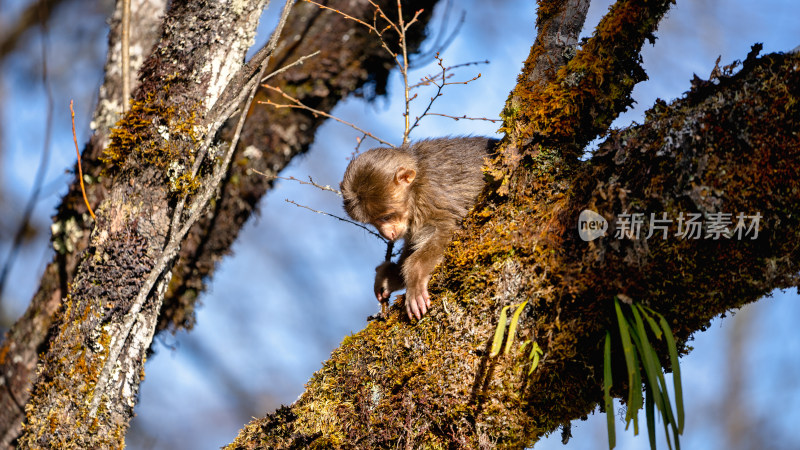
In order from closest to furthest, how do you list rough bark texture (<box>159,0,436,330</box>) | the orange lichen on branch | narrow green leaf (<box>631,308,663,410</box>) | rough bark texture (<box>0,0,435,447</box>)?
narrow green leaf (<box>631,308,663,410</box>), the orange lichen on branch, rough bark texture (<box>0,0,435,447</box>), rough bark texture (<box>159,0,436,330</box>)

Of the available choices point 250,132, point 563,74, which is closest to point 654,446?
point 563,74

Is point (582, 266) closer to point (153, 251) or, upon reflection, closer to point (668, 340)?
point (668, 340)

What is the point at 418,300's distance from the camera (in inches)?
97.5

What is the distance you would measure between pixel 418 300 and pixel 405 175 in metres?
1.73

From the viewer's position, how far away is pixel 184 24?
3.50 m


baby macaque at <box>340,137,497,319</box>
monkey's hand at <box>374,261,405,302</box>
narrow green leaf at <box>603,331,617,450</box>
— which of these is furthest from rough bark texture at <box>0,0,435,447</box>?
narrow green leaf at <box>603,331,617,450</box>

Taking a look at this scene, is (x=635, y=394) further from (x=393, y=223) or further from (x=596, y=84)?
(x=393, y=223)

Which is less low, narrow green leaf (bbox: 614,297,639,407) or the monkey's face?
the monkey's face

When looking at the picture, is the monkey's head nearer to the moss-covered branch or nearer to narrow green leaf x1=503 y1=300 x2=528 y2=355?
the moss-covered branch

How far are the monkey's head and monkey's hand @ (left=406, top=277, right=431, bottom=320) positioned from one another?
146 cm

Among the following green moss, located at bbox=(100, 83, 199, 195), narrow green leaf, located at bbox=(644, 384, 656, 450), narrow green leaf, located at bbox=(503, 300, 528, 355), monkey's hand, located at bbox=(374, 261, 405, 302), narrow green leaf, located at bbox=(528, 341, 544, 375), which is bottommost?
narrow green leaf, located at bbox=(644, 384, 656, 450)

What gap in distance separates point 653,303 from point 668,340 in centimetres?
13

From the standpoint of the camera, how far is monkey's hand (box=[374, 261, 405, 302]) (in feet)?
12.7

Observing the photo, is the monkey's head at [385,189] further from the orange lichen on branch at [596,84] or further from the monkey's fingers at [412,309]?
the orange lichen on branch at [596,84]
